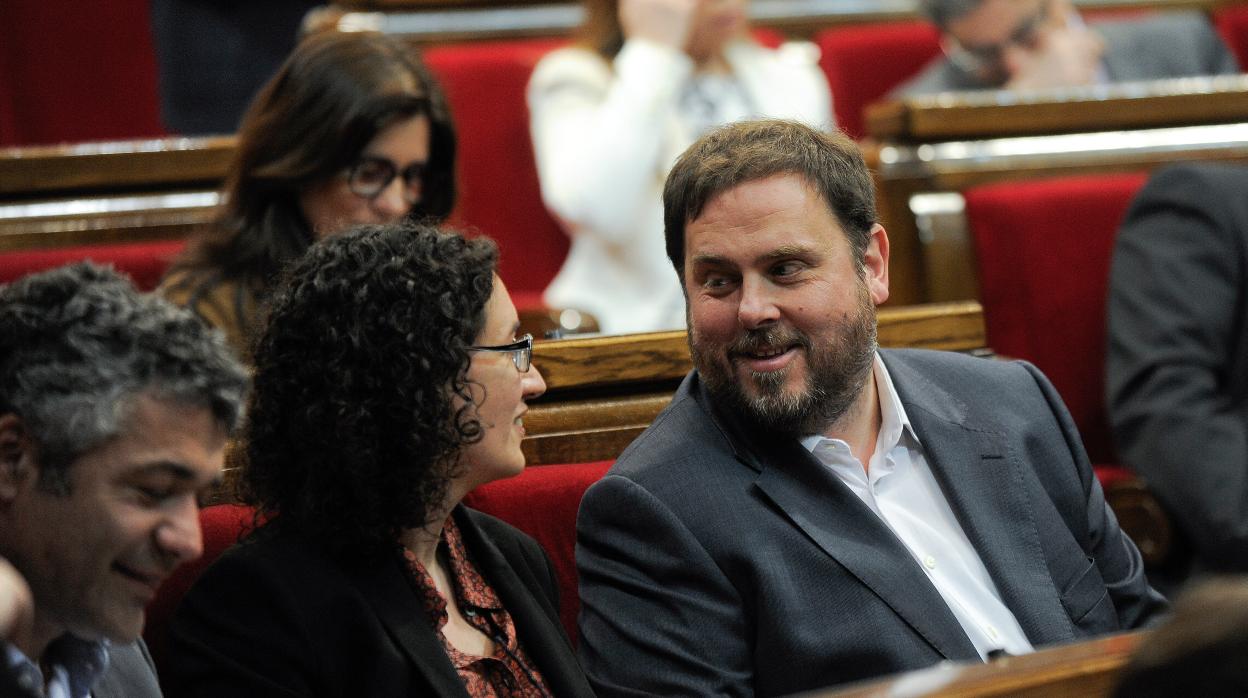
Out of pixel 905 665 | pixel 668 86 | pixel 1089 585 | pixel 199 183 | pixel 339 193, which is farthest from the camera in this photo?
pixel 668 86

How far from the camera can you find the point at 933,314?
1.27 m

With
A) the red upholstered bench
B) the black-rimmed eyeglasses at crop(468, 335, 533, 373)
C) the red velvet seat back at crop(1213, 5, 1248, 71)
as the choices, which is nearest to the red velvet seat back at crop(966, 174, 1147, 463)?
the red upholstered bench

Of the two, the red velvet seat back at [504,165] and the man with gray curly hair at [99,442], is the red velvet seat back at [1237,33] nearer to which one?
the red velvet seat back at [504,165]

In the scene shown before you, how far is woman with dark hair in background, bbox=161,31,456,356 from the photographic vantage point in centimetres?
140

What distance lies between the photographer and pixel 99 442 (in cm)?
69

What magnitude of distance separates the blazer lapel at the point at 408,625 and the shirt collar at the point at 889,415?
316 millimetres

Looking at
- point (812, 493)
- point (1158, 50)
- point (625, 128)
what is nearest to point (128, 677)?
point (812, 493)

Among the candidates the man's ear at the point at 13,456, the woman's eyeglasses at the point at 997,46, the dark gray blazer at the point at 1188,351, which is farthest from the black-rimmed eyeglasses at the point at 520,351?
the woman's eyeglasses at the point at 997,46

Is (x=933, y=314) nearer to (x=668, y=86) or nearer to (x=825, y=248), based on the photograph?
(x=825, y=248)

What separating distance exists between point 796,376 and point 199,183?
34.7 inches

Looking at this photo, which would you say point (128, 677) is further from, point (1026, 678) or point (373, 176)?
point (373, 176)

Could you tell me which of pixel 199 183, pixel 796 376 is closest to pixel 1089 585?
pixel 796 376

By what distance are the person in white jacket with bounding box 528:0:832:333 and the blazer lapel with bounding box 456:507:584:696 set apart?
2.41ft

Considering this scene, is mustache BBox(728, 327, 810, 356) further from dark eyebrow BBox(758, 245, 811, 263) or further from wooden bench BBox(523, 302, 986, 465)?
wooden bench BBox(523, 302, 986, 465)
